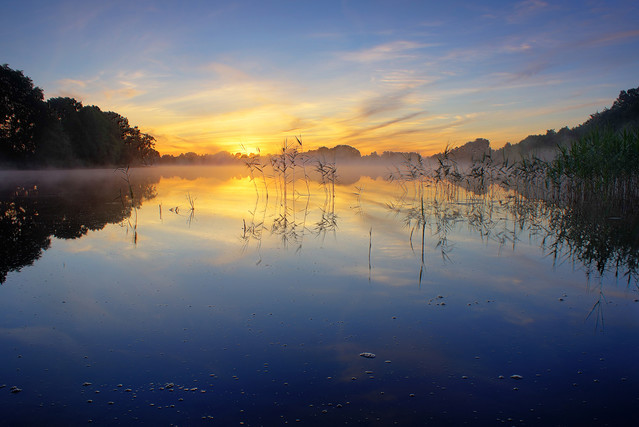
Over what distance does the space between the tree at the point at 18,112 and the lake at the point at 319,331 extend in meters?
38.1

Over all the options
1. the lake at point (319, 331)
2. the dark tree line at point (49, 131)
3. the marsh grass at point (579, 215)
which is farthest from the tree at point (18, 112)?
the marsh grass at point (579, 215)

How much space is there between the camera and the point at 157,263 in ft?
22.2

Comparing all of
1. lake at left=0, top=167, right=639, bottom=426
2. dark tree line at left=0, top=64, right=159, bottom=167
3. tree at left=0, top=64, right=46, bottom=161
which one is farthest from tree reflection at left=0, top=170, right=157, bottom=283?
tree at left=0, top=64, right=46, bottom=161

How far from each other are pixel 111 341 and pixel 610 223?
11280mm

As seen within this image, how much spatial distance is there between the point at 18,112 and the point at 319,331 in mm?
46595

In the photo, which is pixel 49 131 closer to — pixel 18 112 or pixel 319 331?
pixel 18 112

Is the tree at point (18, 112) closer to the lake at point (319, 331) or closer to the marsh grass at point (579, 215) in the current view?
the lake at point (319, 331)

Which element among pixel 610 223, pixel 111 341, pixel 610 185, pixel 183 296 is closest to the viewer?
pixel 111 341

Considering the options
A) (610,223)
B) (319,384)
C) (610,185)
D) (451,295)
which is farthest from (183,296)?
(610,185)

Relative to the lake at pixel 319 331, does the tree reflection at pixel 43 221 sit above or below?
above

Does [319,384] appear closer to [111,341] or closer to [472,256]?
[111,341]

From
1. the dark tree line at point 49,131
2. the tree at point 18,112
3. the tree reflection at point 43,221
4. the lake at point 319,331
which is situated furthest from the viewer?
the dark tree line at point 49,131

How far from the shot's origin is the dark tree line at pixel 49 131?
38.4 metres

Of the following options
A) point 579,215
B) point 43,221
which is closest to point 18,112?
point 43,221
